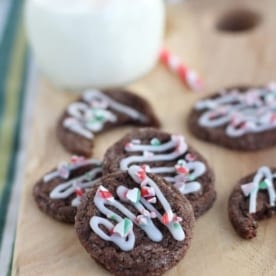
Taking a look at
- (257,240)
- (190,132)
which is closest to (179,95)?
(190,132)

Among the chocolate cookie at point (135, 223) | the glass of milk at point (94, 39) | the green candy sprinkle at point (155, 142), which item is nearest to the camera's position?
the chocolate cookie at point (135, 223)

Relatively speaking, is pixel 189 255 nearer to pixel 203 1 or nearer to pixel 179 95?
pixel 179 95

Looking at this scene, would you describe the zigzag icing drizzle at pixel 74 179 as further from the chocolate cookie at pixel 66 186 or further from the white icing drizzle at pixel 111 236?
the white icing drizzle at pixel 111 236

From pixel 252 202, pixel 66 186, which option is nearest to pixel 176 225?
pixel 252 202

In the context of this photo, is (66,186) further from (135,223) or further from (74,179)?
(135,223)

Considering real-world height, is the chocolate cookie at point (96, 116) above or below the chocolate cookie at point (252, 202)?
above

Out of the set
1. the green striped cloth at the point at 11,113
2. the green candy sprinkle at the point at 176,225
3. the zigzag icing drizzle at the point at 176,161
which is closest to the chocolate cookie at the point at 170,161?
the zigzag icing drizzle at the point at 176,161
